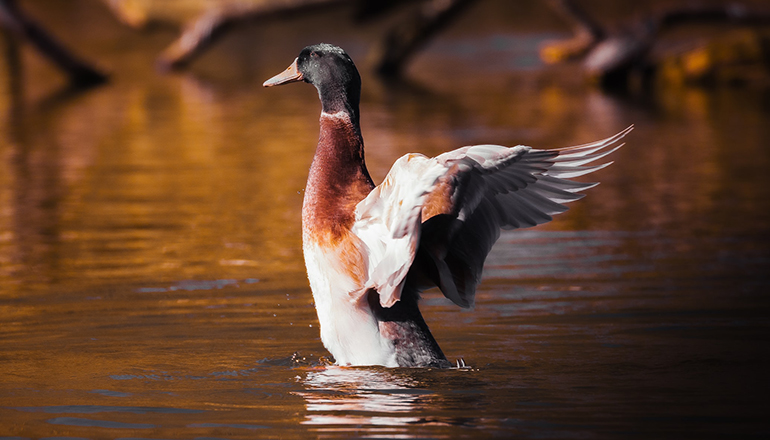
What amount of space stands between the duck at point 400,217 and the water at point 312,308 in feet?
0.69

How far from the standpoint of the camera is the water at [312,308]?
518 cm

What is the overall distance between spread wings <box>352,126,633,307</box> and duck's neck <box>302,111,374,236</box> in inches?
7.0

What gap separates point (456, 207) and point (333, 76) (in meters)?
1.22

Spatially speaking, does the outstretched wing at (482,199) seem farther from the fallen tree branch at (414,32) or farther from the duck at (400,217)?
the fallen tree branch at (414,32)

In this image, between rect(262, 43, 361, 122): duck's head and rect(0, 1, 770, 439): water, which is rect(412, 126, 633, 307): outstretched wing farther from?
rect(262, 43, 361, 122): duck's head

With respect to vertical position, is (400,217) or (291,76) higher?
(291,76)

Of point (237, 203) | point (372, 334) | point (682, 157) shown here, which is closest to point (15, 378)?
point (372, 334)

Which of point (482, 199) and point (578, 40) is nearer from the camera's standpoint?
point (482, 199)

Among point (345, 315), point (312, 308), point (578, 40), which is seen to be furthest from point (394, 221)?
point (578, 40)

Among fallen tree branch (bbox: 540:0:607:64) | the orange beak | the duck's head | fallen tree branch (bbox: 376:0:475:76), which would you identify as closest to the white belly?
the duck's head

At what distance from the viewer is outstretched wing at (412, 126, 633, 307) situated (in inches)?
204

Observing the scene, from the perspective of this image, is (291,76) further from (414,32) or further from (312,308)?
(414,32)

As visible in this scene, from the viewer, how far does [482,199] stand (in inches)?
216

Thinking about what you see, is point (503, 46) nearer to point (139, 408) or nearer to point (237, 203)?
point (237, 203)
